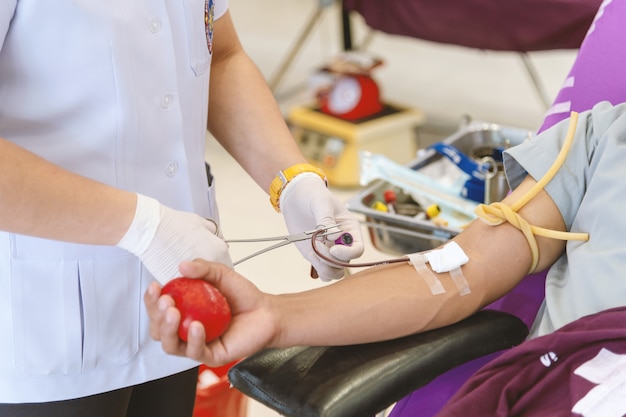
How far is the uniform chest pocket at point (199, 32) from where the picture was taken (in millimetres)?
1242

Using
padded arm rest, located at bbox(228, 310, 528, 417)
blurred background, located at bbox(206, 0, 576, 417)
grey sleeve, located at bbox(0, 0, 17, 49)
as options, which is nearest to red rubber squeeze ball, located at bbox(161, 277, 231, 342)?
padded arm rest, located at bbox(228, 310, 528, 417)

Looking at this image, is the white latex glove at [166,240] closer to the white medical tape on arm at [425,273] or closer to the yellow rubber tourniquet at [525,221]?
the white medical tape on arm at [425,273]

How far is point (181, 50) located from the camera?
49.0 inches

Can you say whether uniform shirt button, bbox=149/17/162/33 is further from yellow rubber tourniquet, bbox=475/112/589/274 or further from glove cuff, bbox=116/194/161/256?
yellow rubber tourniquet, bbox=475/112/589/274

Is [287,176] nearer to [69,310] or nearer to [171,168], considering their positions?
[171,168]

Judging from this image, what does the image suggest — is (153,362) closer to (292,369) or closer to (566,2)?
(292,369)

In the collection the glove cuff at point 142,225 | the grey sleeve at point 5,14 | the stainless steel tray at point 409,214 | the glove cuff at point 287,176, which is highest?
the grey sleeve at point 5,14

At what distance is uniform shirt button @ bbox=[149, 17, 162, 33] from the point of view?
118 cm

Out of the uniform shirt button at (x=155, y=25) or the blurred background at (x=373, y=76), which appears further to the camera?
the blurred background at (x=373, y=76)

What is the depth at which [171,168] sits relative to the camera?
49.1 inches

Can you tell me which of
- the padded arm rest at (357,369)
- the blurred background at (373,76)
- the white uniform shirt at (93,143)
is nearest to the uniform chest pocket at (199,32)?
the white uniform shirt at (93,143)

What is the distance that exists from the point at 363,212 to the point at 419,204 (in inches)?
7.9

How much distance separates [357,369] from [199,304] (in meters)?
0.28

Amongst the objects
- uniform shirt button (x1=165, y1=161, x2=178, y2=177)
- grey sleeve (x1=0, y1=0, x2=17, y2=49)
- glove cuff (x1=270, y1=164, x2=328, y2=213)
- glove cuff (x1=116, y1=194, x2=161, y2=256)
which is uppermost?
grey sleeve (x1=0, y1=0, x2=17, y2=49)
